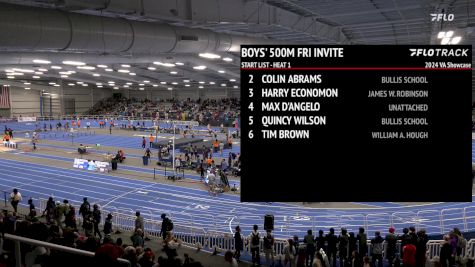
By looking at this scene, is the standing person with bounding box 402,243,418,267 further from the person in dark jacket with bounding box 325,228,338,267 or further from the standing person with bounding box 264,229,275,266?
the standing person with bounding box 264,229,275,266

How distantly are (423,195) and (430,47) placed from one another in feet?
7.94

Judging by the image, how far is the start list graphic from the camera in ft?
22.8

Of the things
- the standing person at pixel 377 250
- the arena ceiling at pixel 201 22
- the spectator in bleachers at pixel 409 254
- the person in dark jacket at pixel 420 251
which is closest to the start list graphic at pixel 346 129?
the spectator in bleachers at pixel 409 254

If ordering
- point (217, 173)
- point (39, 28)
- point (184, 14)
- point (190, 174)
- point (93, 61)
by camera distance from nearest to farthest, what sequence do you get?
1. point (39, 28)
2. point (184, 14)
3. point (217, 173)
4. point (190, 174)
5. point (93, 61)

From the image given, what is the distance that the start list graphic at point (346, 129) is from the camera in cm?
694

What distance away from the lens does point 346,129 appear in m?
7.04

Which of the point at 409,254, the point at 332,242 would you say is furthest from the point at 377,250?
the point at 409,254

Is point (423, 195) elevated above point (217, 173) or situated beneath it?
elevated above

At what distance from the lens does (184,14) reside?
13.9 m

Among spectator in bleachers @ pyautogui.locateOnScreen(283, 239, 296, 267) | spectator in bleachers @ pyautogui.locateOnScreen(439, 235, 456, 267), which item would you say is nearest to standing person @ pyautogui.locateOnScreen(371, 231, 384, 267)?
spectator in bleachers @ pyautogui.locateOnScreen(439, 235, 456, 267)

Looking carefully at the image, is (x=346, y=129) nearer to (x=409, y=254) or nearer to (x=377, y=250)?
(x=409, y=254)

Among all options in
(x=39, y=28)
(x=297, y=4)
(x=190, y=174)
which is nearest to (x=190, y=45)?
(x=297, y=4)

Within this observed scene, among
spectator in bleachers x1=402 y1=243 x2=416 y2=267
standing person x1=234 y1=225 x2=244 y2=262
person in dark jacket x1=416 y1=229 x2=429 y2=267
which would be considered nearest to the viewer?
spectator in bleachers x1=402 y1=243 x2=416 y2=267

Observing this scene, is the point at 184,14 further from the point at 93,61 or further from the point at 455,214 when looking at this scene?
the point at 93,61
